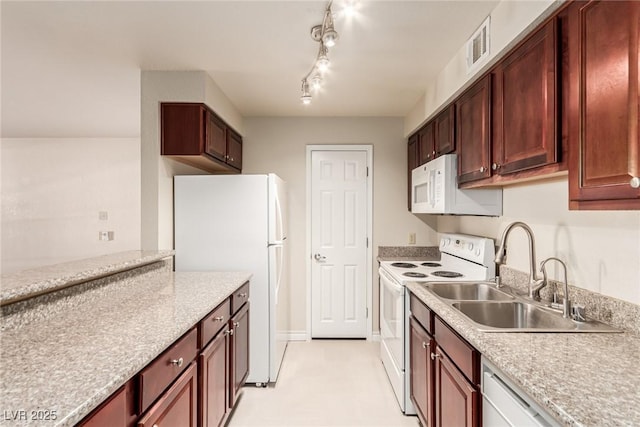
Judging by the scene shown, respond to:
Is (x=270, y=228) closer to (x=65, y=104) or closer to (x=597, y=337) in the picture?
(x=597, y=337)

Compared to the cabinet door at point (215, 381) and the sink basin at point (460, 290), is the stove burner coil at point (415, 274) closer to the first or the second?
the sink basin at point (460, 290)

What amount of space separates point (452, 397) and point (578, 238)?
3.11 ft

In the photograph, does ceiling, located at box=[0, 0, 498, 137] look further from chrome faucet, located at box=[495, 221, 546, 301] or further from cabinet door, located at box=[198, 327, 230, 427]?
cabinet door, located at box=[198, 327, 230, 427]

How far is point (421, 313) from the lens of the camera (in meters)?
2.01

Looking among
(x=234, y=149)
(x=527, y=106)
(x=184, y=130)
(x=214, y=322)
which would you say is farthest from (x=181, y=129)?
(x=527, y=106)

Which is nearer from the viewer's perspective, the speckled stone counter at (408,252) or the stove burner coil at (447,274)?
the stove burner coil at (447,274)

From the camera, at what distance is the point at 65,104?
3.38 metres

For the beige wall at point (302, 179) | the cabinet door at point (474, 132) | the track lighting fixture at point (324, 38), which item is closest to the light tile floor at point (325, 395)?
the beige wall at point (302, 179)

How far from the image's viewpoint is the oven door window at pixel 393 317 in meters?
2.34

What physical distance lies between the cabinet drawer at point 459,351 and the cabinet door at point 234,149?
89.9 inches

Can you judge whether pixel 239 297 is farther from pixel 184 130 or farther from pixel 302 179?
pixel 302 179

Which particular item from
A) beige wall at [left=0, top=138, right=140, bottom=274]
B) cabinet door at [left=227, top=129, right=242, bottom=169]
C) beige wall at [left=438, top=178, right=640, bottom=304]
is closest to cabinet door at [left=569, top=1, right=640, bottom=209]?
beige wall at [left=438, top=178, right=640, bottom=304]

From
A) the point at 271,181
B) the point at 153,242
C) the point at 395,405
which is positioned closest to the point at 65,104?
the point at 153,242

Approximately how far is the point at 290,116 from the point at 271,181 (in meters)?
1.30
